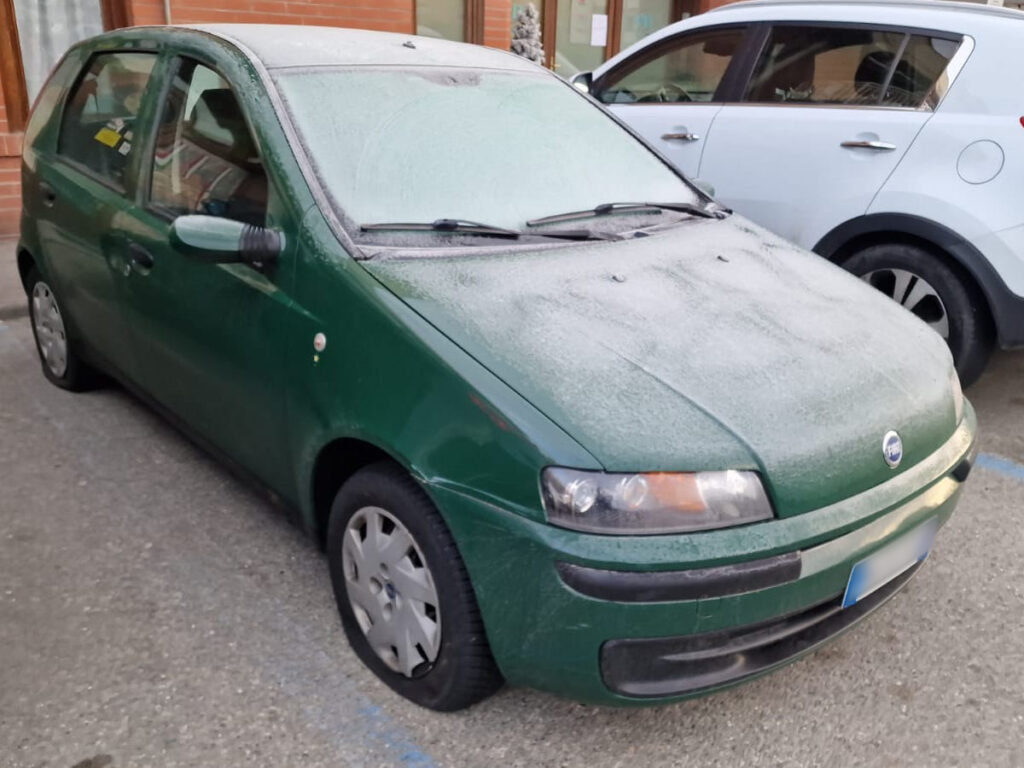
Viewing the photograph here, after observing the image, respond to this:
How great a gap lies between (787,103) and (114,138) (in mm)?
3228

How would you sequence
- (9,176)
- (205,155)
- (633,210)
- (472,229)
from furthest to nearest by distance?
1. (9,176)
2. (633,210)
3. (205,155)
4. (472,229)

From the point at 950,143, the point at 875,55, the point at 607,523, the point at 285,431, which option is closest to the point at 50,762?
the point at 285,431

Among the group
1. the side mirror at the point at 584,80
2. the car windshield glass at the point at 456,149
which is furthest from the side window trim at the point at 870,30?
the car windshield glass at the point at 456,149

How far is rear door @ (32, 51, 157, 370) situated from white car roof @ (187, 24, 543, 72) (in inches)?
19.6

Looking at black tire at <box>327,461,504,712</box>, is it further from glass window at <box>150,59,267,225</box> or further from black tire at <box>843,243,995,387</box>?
black tire at <box>843,243,995,387</box>

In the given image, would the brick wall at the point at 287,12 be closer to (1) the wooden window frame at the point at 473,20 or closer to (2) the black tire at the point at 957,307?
(1) the wooden window frame at the point at 473,20

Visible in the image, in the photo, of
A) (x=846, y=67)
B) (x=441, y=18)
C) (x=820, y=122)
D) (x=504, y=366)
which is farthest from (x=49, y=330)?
(x=441, y=18)

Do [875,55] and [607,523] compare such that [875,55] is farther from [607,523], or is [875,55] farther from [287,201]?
[607,523]

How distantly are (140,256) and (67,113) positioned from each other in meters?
1.25

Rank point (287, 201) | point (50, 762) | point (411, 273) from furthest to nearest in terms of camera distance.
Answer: point (287, 201)
point (411, 273)
point (50, 762)

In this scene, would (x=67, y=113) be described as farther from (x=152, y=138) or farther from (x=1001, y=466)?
(x=1001, y=466)

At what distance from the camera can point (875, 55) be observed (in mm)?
4656

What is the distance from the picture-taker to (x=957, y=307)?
429 centimetres

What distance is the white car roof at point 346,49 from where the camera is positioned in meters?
2.98
